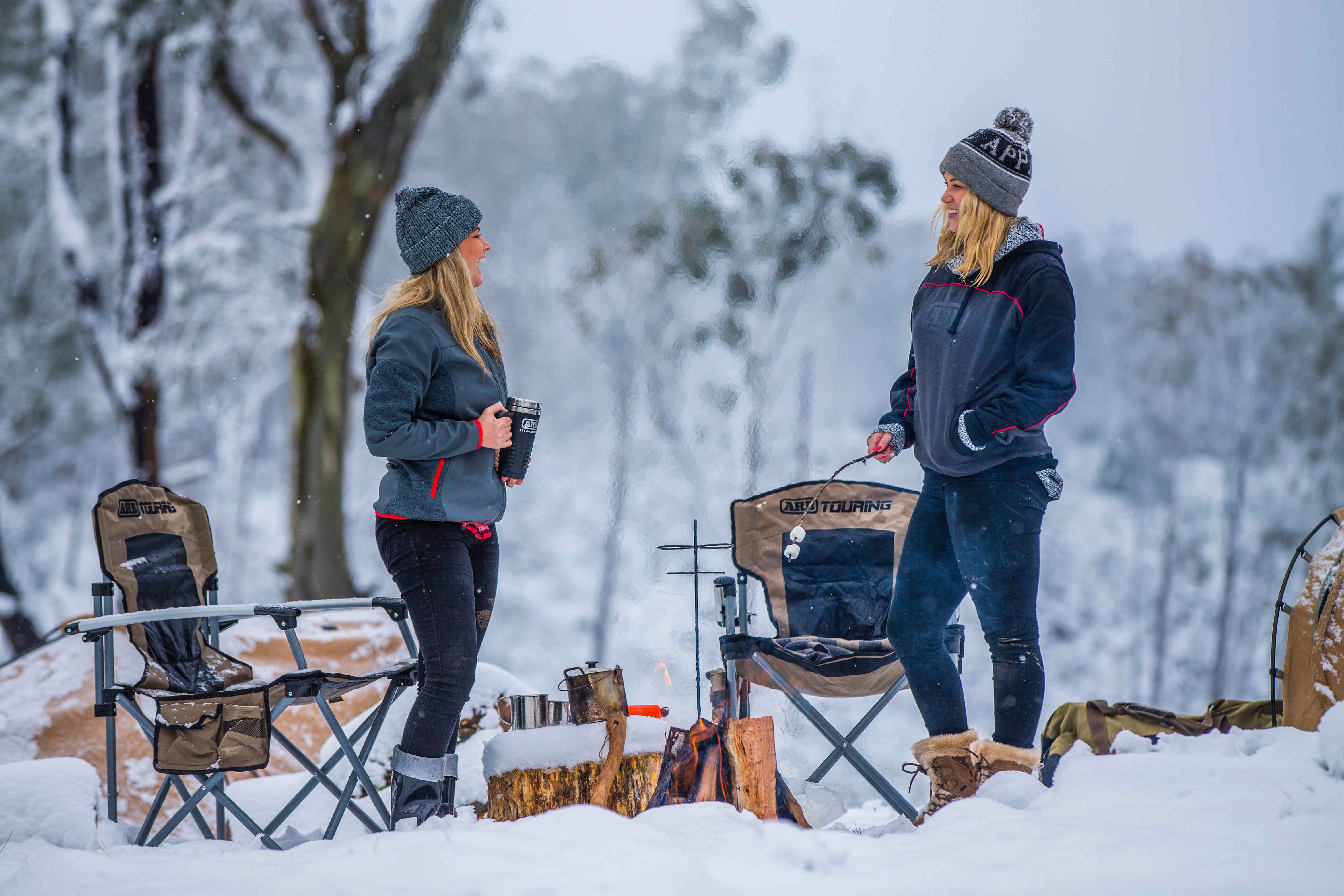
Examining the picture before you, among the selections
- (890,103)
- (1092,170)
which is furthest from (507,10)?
(1092,170)

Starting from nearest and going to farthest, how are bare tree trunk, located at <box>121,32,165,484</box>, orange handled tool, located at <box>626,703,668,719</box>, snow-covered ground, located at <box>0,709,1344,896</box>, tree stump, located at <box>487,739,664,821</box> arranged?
1. snow-covered ground, located at <box>0,709,1344,896</box>
2. tree stump, located at <box>487,739,664,821</box>
3. orange handled tool, located at <box>626,703,668,719</box>
4. bare tree trunk, located at <box>121,32,165,484</box>

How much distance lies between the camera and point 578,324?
582cm

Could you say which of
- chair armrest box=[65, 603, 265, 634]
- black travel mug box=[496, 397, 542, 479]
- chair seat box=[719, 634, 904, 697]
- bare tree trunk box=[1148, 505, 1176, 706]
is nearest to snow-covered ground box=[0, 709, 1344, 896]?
chair armrest box=[65, 603, 265, 634]

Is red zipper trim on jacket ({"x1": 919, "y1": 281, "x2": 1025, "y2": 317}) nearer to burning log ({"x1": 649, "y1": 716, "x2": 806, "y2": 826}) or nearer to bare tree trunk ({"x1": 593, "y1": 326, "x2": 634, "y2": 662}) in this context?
burning log ({"x1": 649, "y1": 716, "x2": 806, "y2": 826})

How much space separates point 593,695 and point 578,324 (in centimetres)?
421

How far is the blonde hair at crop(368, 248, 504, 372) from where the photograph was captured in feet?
5.72

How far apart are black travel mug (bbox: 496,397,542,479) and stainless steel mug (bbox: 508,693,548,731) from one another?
50 centimetres

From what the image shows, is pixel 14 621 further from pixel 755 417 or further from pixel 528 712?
pixel 528 712

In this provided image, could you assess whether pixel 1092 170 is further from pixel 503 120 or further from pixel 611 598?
pixel 611 598

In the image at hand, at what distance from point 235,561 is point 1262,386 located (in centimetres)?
701

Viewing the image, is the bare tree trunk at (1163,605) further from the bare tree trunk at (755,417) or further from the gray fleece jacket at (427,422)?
the gray fleece jacket at (427,422)

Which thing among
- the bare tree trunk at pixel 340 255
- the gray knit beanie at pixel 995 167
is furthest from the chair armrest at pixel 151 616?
the bare tree trunk at pixel 340 255

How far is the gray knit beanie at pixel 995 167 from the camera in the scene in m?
1.72

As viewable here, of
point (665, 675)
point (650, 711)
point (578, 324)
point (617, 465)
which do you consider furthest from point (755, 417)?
point (650, 711)
